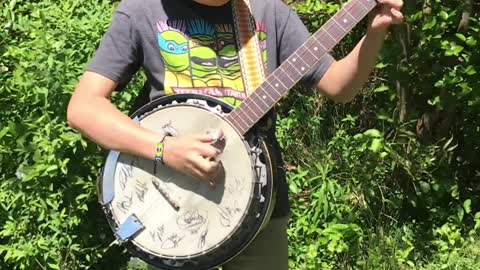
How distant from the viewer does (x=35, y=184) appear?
303cm

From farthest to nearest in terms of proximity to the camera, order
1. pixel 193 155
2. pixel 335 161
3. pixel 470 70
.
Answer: pixel 335 161 < pixel 470 70 < pixel 193 155

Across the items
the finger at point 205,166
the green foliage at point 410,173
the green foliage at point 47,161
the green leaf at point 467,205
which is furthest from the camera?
the green leaf at point 467,205

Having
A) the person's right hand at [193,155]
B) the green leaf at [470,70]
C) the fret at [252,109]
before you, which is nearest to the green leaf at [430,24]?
the green leaf at [470,70]

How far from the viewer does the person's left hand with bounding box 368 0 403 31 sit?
1957 millimetres

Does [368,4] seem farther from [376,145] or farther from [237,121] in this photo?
[376,145]

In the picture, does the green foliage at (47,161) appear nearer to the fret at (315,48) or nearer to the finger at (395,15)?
the fret at (315,48)

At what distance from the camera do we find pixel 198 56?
2.00 metres

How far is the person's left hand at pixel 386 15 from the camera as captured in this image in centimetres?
196

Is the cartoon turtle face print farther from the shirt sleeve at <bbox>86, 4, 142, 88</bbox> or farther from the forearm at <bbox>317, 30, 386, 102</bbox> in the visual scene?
the forearm at <bbox>317, 30, 386, 102</bbox>

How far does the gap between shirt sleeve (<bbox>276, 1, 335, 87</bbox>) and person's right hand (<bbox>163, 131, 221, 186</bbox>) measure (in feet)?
1.04

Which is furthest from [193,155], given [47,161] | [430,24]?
[430,24]

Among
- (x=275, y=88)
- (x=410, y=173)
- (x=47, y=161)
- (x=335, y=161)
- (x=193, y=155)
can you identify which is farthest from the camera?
(x=335, y=161)

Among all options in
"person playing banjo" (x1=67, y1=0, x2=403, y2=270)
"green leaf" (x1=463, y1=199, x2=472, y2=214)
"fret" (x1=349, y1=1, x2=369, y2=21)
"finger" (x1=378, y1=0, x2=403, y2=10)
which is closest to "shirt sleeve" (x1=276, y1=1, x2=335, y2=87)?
"person playing banjo" (x1=67, y1=0, x2=403, y2=270)

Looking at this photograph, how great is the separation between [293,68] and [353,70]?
15 centimetres
